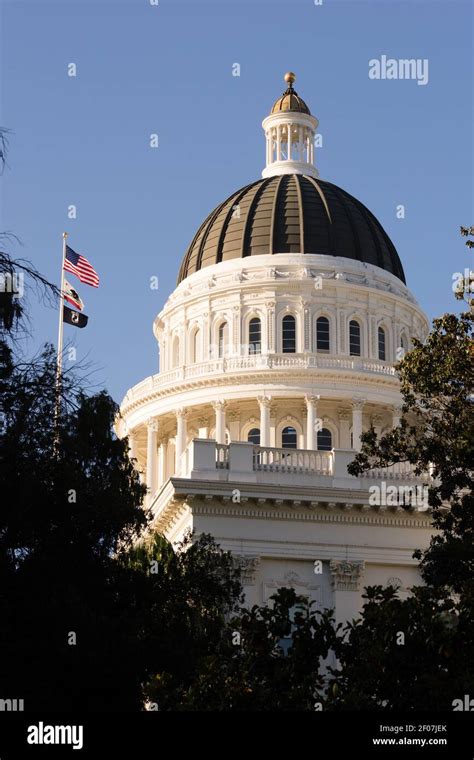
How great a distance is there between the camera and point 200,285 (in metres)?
76.6

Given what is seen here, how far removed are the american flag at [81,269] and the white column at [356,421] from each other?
16.3m

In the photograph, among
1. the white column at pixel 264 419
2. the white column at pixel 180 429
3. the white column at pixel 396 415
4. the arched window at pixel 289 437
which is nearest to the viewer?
the white column at pixel 264 419

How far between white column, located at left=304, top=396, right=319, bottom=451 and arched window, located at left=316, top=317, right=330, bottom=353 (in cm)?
463

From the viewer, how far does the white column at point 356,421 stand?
226 feet

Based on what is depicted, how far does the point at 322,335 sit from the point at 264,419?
7063 mm

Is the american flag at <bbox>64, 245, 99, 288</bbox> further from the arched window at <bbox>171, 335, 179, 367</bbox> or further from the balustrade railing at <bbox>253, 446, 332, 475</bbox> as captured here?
the arched window at <bbox>171, 335, 179, 367</bbox>

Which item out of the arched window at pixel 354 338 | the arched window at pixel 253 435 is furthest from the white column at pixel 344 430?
the arched window at pixel 354 338

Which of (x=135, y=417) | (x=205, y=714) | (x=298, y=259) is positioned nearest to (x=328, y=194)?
(x=298, y=259)

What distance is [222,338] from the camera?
247 feet

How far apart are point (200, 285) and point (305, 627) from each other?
50148 mm

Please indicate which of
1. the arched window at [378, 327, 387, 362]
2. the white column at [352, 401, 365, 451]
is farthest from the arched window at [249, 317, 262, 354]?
the arched window at [378, 327, 387, 362]

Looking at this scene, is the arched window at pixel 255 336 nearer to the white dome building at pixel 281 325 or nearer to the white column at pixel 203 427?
the white dome building at pixel 281 325

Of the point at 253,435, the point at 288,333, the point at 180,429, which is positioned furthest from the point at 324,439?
the point at 180,429

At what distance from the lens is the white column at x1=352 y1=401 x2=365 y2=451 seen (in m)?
69.0
